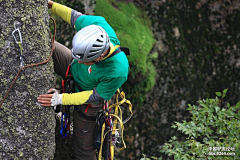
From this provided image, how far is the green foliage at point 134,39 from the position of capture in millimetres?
7250

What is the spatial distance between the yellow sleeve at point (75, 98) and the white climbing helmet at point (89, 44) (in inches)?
23.9

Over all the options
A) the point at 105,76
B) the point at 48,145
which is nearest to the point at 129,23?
the point at 105,76

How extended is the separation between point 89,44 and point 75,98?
0.92 m

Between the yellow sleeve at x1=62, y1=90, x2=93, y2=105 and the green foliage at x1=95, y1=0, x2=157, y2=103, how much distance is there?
11.4 ft

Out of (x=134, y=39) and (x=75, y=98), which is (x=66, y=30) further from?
(x=75, y=98)

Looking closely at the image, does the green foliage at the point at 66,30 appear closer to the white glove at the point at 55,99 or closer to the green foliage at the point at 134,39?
the green foliage at the point at 134,39

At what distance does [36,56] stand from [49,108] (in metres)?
0.82

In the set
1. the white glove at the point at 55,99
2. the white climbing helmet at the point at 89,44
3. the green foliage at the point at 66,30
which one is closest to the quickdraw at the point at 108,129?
the white glove at the point at 55,99

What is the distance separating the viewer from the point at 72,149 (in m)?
5.23

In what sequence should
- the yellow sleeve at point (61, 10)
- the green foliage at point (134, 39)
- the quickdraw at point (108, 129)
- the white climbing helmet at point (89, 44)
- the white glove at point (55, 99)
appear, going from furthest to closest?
1. the green foliage at point (134, 39)
2. the quickdraw at point (108, 129)
3. the yellow sleeve at point (61, 10)
4. the white glove at point (55, 99)
5. the white climbing helmet at point (89, 44)

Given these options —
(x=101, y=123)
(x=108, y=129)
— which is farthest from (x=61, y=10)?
(x=108, y=129)

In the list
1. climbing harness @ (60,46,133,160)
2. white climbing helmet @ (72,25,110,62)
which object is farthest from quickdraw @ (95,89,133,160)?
white climbing helmet @ (72,25,110,62)

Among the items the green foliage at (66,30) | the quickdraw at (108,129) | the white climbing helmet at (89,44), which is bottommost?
the quickdraw at (108,129)

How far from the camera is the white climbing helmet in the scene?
11.1 feet
